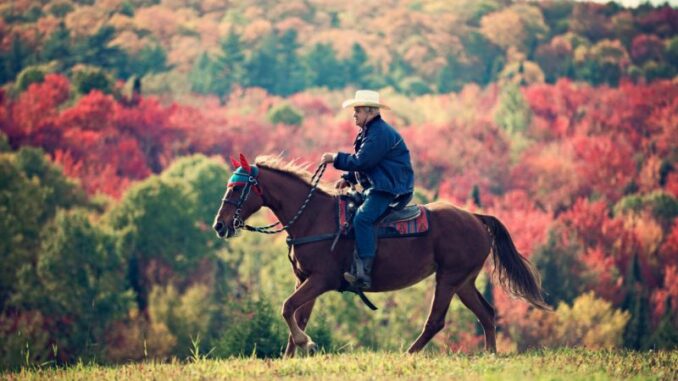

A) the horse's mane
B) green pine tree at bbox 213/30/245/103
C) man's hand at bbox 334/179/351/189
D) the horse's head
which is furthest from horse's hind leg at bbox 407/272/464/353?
green pine tree at bbox 213/30/245/103

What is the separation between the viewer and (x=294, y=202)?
13.5 m

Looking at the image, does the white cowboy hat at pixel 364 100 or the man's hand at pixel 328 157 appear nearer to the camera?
the man's hand at pixel 328 157

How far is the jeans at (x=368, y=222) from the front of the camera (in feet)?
43.2

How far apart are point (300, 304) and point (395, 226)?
151 cm

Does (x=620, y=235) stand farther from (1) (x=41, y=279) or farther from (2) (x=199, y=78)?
(2) (x=199, y=78)

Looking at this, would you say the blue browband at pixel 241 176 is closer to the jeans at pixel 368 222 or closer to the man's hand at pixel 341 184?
the man's hand at pixel 341 184

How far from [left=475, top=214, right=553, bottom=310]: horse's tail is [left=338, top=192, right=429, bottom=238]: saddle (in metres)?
1.22

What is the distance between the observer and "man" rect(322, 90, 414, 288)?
43.3 ft

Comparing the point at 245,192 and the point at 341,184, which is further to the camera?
the point at 341,184

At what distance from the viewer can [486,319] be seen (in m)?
14.2

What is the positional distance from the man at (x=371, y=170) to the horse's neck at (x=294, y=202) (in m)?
0.44

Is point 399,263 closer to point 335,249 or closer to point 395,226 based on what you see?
point 395,226

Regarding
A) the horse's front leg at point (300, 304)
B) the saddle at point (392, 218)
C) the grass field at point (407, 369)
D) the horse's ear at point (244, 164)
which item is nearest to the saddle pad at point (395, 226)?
the saddle at point (392, 218)

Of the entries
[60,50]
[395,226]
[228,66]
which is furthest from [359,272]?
[228,66]
